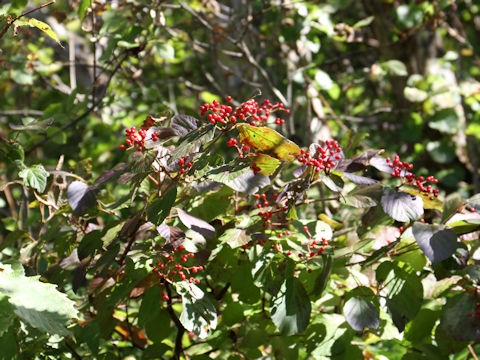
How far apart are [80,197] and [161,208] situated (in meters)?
0.32

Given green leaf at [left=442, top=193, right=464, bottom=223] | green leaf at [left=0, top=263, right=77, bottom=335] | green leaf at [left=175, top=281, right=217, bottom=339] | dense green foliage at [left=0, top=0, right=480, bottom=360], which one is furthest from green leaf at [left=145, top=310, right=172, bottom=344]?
green leaf at [left=442, top=193, right=464, bottom=223]

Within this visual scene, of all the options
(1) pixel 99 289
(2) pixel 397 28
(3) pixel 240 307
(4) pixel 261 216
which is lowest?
(3) pixel 240 307

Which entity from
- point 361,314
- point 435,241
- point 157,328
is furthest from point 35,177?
point 435,241

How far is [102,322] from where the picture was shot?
147cm

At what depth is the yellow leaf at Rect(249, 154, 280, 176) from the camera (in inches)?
47.8

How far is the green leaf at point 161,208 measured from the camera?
120cm

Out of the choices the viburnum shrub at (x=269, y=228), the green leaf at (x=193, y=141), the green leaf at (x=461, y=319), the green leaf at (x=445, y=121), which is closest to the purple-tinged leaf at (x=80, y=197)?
the viburnum shrub at (x=269, y=228)

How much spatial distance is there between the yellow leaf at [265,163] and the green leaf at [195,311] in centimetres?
34

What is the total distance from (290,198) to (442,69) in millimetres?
3053

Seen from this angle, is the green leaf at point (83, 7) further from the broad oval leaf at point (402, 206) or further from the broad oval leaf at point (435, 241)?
the broad oval leaf at point (435, 241)

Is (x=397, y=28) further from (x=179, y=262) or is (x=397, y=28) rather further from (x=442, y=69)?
(x=179, y=262)

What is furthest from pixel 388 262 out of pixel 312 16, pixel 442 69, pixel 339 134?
pixel 442 69

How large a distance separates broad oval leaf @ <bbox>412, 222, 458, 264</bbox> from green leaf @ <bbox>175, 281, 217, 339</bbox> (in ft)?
1.77

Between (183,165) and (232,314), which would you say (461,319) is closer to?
(232,314)
